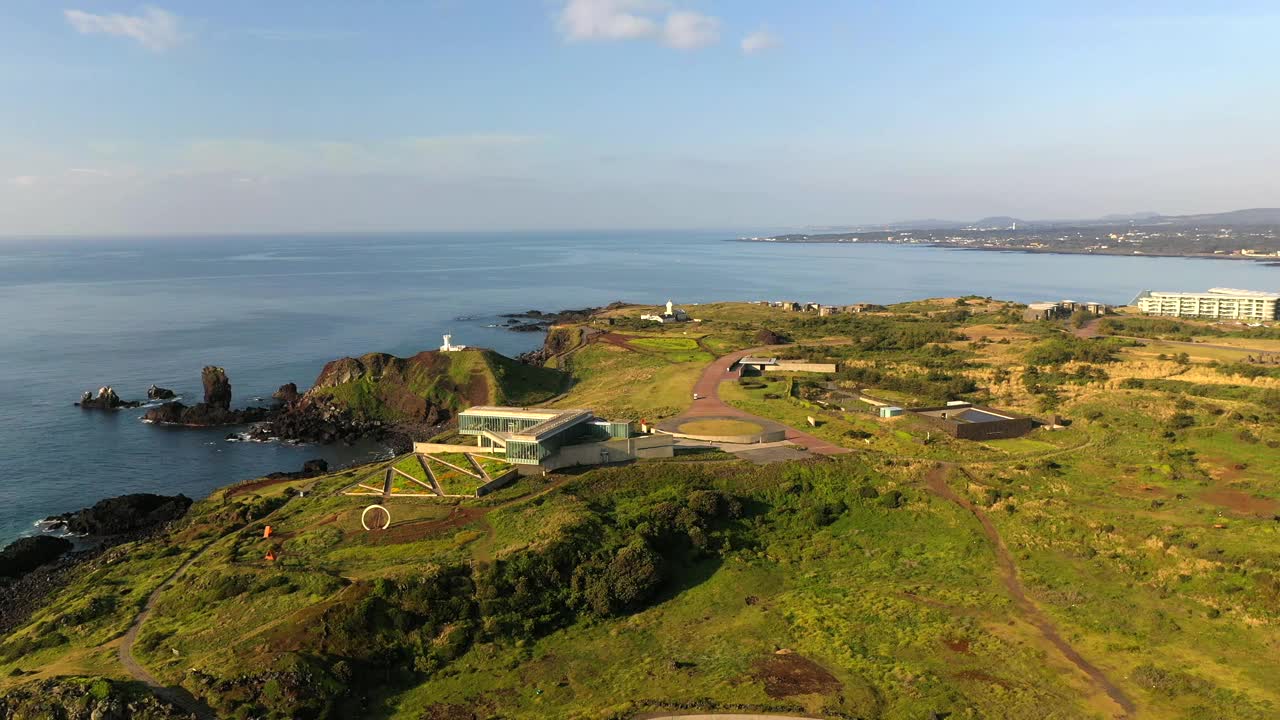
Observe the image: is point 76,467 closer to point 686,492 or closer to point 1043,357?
point 686,492

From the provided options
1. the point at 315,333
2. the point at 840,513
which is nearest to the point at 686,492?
the point at 840,513

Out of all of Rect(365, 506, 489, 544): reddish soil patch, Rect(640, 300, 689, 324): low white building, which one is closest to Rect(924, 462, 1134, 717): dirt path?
Rect(365, 506, 489, 544): reddish soil patch

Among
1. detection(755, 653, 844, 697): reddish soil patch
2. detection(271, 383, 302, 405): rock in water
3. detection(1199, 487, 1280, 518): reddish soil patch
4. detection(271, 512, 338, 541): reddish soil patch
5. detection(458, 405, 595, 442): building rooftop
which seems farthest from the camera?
detection(271, 383, 302, 405): rock in water

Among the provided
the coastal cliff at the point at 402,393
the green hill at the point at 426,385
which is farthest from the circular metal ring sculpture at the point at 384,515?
the green hill at the point at 426,385

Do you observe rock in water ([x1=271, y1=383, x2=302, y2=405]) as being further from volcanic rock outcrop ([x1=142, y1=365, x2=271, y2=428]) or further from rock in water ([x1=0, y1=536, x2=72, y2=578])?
rock in water ([x1=0, y1=536, x2=72, y2=578])

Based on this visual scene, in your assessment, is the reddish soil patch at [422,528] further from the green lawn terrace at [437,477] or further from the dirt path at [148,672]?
the dirt path at [148,672]
